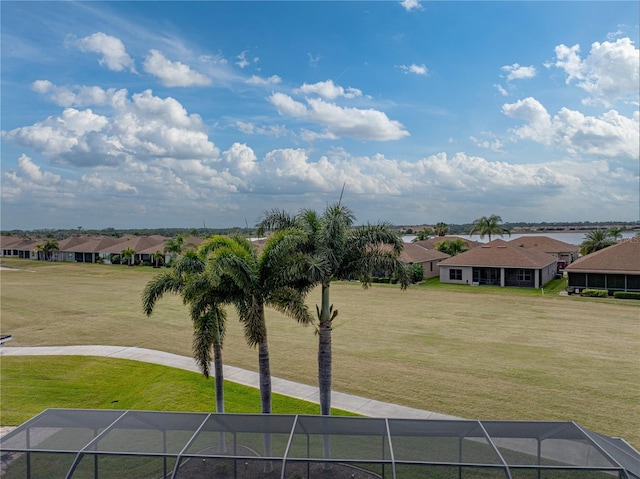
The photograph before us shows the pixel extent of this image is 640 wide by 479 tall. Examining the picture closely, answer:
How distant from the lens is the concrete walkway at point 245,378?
16.2 meters

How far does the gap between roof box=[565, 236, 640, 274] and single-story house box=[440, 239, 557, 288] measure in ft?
14.0

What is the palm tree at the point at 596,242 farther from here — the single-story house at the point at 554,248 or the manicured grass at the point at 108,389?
the manicured grass at the point at 108,389

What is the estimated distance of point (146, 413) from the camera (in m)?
11.2

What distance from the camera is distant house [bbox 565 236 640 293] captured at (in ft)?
142

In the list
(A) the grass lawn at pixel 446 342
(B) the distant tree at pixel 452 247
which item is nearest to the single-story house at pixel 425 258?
(B) the distant tree at pixel 452 247

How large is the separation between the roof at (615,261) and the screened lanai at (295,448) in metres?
39.5

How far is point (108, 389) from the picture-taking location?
64.5 ft

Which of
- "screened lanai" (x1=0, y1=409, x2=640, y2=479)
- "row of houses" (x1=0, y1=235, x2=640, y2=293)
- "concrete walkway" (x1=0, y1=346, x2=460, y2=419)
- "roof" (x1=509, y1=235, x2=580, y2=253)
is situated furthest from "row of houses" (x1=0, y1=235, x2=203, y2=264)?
"screened lanai" (x1=0, y1=409, x2=640, y2=479)

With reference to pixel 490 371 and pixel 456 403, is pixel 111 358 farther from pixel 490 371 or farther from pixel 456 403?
pixel 490 371

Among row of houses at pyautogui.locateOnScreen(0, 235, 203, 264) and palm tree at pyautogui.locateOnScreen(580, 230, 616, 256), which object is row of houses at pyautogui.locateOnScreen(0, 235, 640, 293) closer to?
palm tree at pyautogui.locateOnScreen(580, 230, 616, 256)

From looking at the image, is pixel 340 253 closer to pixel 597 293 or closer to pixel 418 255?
pixel 597 293

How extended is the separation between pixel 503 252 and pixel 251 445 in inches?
1872

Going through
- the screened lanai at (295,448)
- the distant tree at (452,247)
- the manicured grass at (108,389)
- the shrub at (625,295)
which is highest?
the distant tree at (452,247)

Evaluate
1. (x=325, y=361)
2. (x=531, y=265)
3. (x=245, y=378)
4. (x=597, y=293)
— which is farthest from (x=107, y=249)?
(x=325, y=361)
